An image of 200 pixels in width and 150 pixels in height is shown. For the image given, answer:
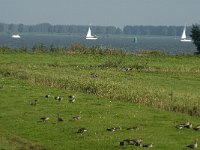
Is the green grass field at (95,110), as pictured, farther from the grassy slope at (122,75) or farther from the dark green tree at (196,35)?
the dark green tree at (196,35)

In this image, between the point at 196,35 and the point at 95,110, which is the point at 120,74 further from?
the point at 196,35

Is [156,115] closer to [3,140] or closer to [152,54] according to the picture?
[3,140]

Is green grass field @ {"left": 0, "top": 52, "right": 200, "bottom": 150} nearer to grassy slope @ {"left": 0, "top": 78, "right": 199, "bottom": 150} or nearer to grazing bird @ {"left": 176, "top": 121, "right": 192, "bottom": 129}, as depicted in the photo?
grassy slope @ {"left": 0, "top": 78, "right": 199, "bottom": 150}

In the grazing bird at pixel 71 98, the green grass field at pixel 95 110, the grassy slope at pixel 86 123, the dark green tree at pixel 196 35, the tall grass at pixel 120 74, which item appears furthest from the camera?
the dark green tree at pixel 196 35

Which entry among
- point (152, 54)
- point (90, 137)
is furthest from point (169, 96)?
point (152, 54)

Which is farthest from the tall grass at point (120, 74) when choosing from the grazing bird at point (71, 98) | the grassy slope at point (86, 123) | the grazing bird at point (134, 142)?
the grazing bird at point (134, 142)

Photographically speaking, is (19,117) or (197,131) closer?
(197,131)

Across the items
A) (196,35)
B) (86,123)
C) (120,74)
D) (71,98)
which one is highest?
(196,35)

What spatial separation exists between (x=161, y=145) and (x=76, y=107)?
10.1 meters

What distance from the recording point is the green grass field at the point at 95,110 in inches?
904

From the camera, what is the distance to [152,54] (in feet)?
258

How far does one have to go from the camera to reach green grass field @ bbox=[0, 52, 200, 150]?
904 inches

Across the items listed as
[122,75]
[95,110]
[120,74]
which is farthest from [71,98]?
[120,74]

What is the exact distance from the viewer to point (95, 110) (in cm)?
2992
